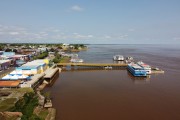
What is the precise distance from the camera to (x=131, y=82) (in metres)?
50.6

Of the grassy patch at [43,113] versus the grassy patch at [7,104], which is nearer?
the grassy patch at [43,113]

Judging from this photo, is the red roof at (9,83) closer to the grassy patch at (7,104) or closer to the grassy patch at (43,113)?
the grassy patch at (7,104)

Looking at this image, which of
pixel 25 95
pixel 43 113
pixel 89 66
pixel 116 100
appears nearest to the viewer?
pixel 43 113

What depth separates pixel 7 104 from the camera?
28484mm

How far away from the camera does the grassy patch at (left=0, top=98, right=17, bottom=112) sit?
26.8 meters

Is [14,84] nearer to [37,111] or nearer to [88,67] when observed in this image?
[37,111]

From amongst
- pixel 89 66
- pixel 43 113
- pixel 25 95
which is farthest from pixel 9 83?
pixel 89 66

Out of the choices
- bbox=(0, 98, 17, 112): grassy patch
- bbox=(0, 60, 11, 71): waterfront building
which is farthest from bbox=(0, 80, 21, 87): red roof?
bbox=(0, 60, 11, 71): waterfront building

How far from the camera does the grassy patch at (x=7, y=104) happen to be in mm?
26781

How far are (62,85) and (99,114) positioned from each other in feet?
64.0

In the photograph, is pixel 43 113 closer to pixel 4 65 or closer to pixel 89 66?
pixel 4 65

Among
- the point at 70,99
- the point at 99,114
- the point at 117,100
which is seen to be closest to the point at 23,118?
the point at 99,114

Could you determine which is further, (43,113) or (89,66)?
(89,66)

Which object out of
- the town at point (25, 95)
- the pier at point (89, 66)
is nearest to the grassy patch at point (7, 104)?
the town at point (25, 95)
